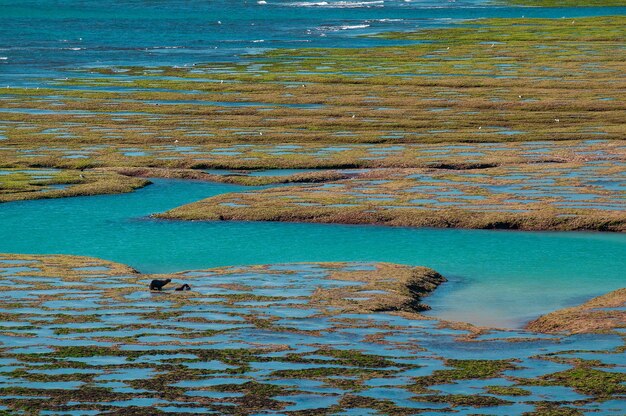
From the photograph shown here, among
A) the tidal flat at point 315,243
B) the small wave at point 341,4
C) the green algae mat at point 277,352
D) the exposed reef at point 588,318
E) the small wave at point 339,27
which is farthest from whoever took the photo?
the small wave at point 341,4

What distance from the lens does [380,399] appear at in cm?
1645

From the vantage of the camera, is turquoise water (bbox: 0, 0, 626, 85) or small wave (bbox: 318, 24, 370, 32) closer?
turquoise water (bbox: 0, 0, 626, 85)

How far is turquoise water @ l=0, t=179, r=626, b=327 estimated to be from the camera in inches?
935

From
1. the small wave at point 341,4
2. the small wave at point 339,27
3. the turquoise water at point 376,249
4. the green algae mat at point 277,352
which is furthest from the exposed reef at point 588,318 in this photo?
the small wave at point 341,4

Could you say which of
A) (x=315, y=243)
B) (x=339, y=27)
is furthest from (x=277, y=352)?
(x=339, y=27)

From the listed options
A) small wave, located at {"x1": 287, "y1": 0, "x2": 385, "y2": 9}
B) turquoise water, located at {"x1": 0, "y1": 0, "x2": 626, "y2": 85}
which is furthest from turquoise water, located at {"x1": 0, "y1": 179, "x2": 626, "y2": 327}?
small wave, located at {"x1": 287, "y1": 0, "x2": 385, "y2": 9}

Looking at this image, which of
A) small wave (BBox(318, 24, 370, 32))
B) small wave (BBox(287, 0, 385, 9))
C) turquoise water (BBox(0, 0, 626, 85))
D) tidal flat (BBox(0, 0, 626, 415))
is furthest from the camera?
small wave (BBox(287, 0, 385, 9))

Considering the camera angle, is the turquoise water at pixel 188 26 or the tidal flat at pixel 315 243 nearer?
the tidal flat at pixel 315 243

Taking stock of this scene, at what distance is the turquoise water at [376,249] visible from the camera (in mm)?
23750

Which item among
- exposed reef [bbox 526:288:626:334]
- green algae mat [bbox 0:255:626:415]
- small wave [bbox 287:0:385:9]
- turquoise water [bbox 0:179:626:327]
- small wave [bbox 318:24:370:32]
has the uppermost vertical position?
green algae mat [bbox 0:255:626:415]

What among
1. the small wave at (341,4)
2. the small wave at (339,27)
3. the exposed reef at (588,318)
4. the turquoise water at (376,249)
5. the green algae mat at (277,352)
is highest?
the green algae mat at (277,352)

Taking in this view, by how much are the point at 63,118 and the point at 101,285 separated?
102ft

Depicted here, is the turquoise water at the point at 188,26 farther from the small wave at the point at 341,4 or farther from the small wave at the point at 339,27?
the small wave at the point at 341,4

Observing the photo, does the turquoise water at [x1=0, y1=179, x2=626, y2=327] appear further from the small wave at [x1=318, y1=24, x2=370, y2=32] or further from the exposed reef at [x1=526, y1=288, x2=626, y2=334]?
the small wave at [x1=318, y1=24, x2=370, y2=32]
